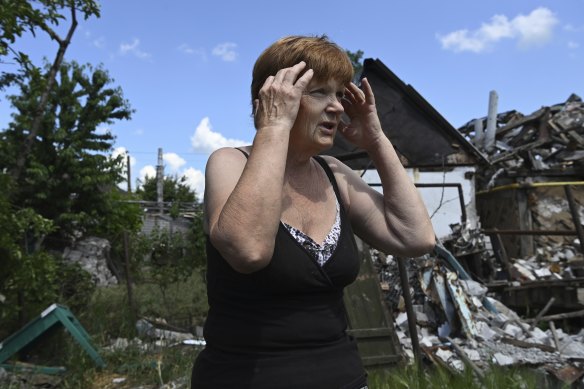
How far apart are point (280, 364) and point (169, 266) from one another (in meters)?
7.98

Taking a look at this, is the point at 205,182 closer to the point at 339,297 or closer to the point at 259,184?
the point at 259,184

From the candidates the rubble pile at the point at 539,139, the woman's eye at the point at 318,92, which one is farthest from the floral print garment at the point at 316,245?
the rubble pile at the point at 539,139

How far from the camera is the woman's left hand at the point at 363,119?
5.46 feet

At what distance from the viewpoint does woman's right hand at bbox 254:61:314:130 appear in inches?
50.8

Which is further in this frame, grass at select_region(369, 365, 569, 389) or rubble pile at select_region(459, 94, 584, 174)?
rubble pile at select_region(459, 94, 584, 174)

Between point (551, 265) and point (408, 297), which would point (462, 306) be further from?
point (551, 265)

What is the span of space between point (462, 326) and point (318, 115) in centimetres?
649

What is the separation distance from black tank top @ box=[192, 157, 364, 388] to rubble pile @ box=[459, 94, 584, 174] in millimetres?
13406

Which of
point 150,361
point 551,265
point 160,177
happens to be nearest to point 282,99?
point 150,361

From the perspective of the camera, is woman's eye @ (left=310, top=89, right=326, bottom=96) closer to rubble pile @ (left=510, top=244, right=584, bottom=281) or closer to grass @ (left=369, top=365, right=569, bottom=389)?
grass @ (left=369, top=365, right=569, bottom=389)

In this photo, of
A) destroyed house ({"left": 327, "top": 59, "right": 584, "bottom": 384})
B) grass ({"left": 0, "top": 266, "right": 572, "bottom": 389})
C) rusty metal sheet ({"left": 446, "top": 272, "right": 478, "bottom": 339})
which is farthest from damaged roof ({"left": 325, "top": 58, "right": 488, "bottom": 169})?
grass ({"left": 0, "top": 266, "right": 572, "bottom": 389})

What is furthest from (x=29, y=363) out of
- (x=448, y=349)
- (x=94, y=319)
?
(x=448, y=349)

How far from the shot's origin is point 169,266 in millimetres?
8969

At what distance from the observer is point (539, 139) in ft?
47.3
